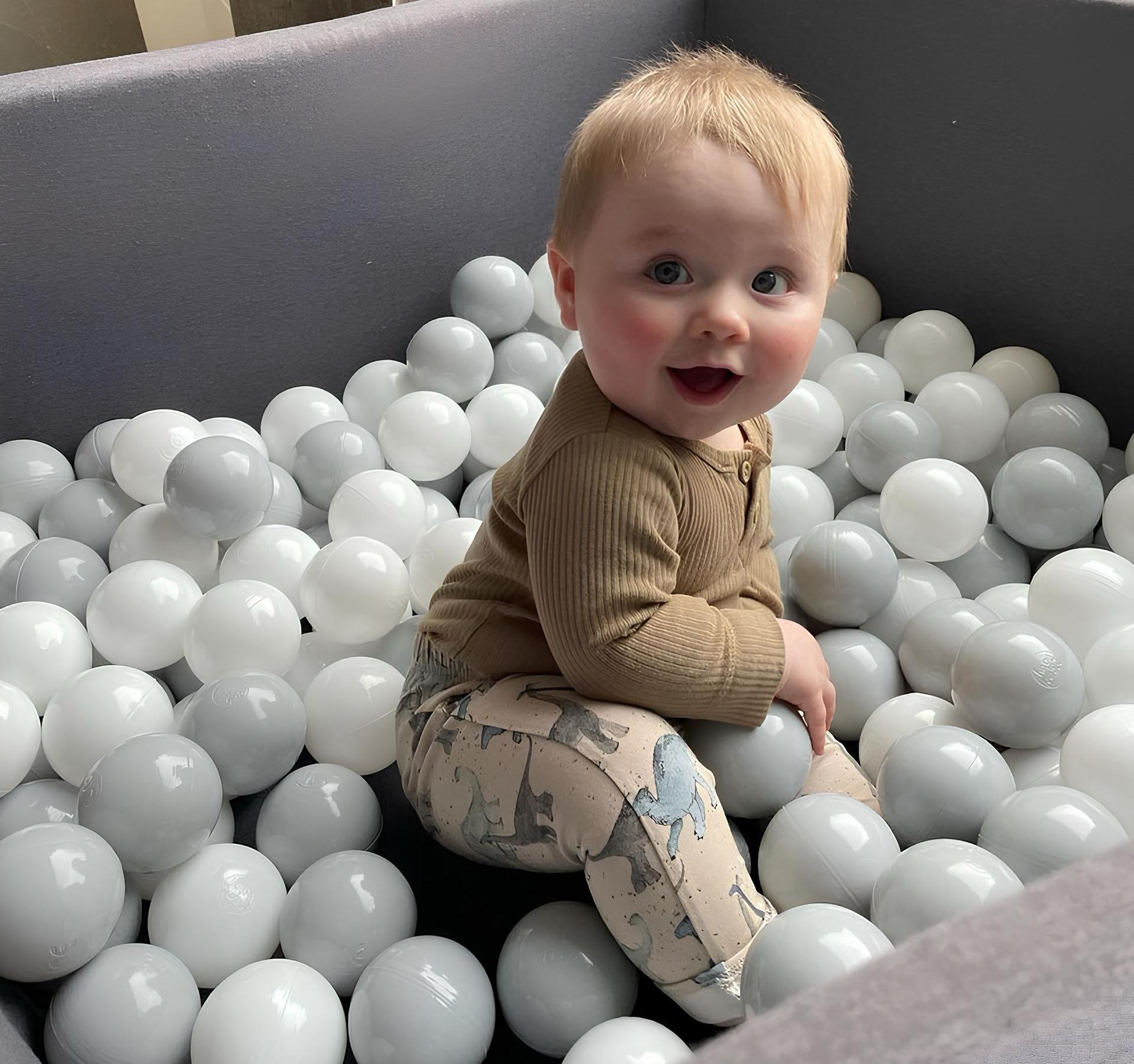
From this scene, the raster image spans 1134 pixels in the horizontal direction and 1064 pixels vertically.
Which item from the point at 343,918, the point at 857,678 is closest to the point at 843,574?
the point at 857,678

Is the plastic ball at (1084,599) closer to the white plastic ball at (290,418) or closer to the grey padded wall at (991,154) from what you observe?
the grey padded wall at (991,154)

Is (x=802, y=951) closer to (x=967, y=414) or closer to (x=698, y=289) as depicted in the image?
(x=698, y=289)

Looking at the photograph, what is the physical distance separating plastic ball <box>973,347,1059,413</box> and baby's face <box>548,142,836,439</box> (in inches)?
25.9

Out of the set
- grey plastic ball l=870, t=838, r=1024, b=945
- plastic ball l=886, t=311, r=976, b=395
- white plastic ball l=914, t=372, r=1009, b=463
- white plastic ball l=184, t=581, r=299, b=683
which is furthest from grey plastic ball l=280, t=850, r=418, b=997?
plastic ball l=886, t=311, r=976, b=395

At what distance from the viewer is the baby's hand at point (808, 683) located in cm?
95

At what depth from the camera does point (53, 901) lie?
832 mm

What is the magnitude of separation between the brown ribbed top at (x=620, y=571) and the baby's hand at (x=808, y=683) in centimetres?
3

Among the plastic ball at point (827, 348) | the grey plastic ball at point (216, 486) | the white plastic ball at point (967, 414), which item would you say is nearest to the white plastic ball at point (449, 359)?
the grey plastic ball at point (216, 486)

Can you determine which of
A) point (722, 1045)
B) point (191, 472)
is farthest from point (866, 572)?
point (722, 1045)

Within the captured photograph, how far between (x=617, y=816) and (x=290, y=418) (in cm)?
72

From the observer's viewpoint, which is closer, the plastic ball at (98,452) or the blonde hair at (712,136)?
the blonde hair at (712,136)

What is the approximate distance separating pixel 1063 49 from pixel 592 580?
0.90 m

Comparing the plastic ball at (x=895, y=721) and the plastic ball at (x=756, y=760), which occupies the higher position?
the plastic ball at (x=756, y=760)

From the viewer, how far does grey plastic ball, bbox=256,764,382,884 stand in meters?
0.99
